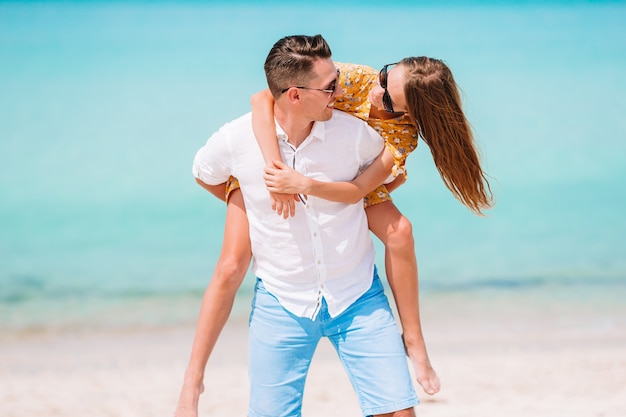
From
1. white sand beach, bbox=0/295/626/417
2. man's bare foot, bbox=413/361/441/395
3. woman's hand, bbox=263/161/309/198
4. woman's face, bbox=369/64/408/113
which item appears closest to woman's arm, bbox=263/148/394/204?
woman's hand, bbox=263/161/309/198

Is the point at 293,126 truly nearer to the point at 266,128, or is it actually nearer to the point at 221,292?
the point at 266,128

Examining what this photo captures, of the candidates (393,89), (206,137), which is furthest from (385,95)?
(206,137)

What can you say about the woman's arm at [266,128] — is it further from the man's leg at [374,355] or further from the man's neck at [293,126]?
the man's leg at [374,355]

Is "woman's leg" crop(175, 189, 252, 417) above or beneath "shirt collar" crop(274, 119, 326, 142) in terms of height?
beneath

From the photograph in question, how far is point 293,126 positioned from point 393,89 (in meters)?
0.40

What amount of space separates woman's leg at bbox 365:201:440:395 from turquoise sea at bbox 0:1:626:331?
498 centimetres

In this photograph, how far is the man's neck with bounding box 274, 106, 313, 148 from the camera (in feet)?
10.0

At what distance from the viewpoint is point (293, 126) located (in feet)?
10.1

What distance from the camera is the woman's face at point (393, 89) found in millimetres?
3127

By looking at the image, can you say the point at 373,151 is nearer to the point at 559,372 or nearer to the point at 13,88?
the point at 559,372

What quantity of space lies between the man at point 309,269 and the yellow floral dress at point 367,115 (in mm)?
96

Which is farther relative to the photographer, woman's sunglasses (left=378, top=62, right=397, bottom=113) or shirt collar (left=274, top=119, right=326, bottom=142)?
woman's sunglasses (left=378, top=62, right=397, bottom=113)

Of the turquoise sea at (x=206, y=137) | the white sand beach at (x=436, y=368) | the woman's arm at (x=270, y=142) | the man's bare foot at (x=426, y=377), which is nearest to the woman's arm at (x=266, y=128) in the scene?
the woman's arm at (x=270, y=142)

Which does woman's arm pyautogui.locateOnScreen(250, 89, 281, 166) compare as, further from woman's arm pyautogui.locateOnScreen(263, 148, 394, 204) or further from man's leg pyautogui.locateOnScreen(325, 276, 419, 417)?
man's leg pyautogui.locateOnScreen(325, 276, 419, 417)
